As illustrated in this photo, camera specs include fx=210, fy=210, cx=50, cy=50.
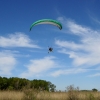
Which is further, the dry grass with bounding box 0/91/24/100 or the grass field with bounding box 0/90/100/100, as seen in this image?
the dry grass with bounding box 0/91/24/100

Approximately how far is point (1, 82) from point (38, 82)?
411 inches

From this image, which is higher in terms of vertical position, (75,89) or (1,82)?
(1,82)

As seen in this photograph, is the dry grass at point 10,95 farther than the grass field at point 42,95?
Yes

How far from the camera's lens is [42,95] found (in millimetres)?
17203

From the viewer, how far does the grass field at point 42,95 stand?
15.7 m

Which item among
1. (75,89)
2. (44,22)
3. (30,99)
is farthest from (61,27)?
(30,99)

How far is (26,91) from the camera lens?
1563 cm

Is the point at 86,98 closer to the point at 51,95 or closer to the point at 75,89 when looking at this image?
the point at 75,89

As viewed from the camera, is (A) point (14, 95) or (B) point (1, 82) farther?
(B) point (1, 82)

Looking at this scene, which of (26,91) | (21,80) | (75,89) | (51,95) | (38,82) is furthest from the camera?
(38,82)

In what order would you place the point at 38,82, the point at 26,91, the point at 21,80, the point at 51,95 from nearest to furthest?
the point at 26,91 → the point at 51,95 → the point at 21,80 → the point at 38,82

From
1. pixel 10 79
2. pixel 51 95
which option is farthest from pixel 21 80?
pixel 51 95

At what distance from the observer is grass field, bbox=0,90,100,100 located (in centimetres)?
1571

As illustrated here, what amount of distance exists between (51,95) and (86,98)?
294 centimetres
